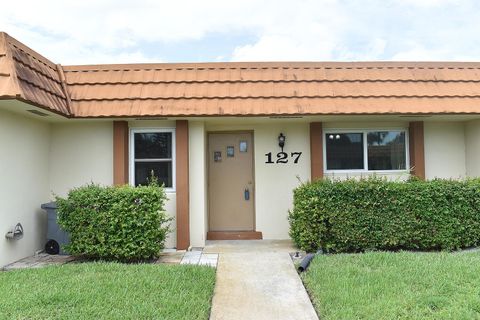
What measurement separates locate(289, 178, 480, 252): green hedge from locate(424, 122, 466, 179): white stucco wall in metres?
1.51

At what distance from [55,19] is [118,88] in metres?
5.81

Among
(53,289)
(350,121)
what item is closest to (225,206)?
(350,121)

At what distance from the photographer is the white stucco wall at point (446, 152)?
26.5 feet

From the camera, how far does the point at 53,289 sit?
4.47m

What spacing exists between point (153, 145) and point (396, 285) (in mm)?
5185

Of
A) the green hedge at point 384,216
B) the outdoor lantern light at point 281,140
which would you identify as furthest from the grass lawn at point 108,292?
the outdoor lantern light at point 281,140

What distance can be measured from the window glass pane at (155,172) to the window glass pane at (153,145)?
0.15 m

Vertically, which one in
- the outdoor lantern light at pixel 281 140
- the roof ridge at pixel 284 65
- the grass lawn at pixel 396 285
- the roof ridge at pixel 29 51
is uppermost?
the roof ridge at pixel 284 65

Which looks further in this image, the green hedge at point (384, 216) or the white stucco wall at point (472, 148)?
the white stucco wall at point (472, 148)

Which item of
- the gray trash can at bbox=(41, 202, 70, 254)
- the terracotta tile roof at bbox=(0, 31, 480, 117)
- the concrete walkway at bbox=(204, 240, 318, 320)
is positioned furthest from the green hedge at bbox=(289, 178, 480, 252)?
the gray trash can at bbox=(41, 202, 70, 254)

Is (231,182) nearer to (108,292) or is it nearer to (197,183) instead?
(197,183)

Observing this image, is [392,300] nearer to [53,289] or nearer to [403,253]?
[403,253]

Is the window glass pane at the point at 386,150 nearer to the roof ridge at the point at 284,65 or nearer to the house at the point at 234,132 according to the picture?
the house at the point at 234,132

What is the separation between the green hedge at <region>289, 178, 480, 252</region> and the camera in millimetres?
6520
